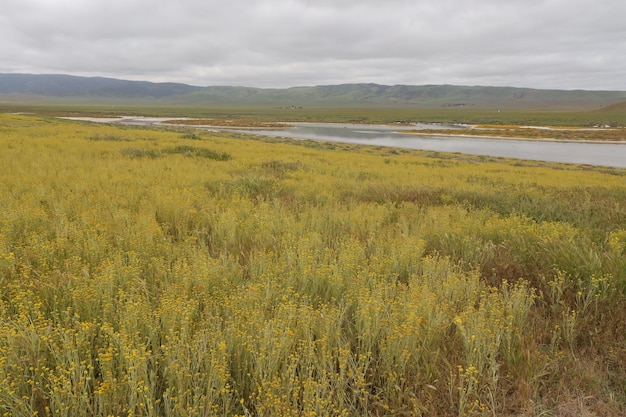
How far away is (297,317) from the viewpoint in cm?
328

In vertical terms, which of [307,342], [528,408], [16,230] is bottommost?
[528,408]

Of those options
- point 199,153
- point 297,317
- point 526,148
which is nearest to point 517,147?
point 526,148

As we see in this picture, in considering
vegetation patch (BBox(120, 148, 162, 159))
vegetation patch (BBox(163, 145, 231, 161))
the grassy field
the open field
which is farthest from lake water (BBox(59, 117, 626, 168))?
the open field

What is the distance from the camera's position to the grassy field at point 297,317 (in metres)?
2.53

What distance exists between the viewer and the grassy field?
253 centimetres

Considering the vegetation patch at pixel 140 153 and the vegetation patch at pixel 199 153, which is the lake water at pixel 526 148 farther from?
the vegetation patch at pixel 140 153

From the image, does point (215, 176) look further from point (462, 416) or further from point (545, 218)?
point (462, 416)

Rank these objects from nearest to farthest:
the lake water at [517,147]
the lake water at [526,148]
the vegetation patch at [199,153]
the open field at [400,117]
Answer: the vegetation patch at [199,153] < the lake water at [526,148] < the lake water at [517,147] < the open field at [400,117]

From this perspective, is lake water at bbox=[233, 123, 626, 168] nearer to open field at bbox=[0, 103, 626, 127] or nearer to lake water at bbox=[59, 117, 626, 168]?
lake water at bbox=[59, 117, 626, 168]

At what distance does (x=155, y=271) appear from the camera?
4.36 m

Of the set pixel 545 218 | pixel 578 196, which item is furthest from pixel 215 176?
pixel 578 196

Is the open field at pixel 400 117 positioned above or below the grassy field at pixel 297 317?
above

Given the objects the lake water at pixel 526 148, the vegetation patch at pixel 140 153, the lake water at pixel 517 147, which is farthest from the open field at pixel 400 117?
the vegetation patch at pixel 140 153

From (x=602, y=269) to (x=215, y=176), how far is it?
9.54 metres
